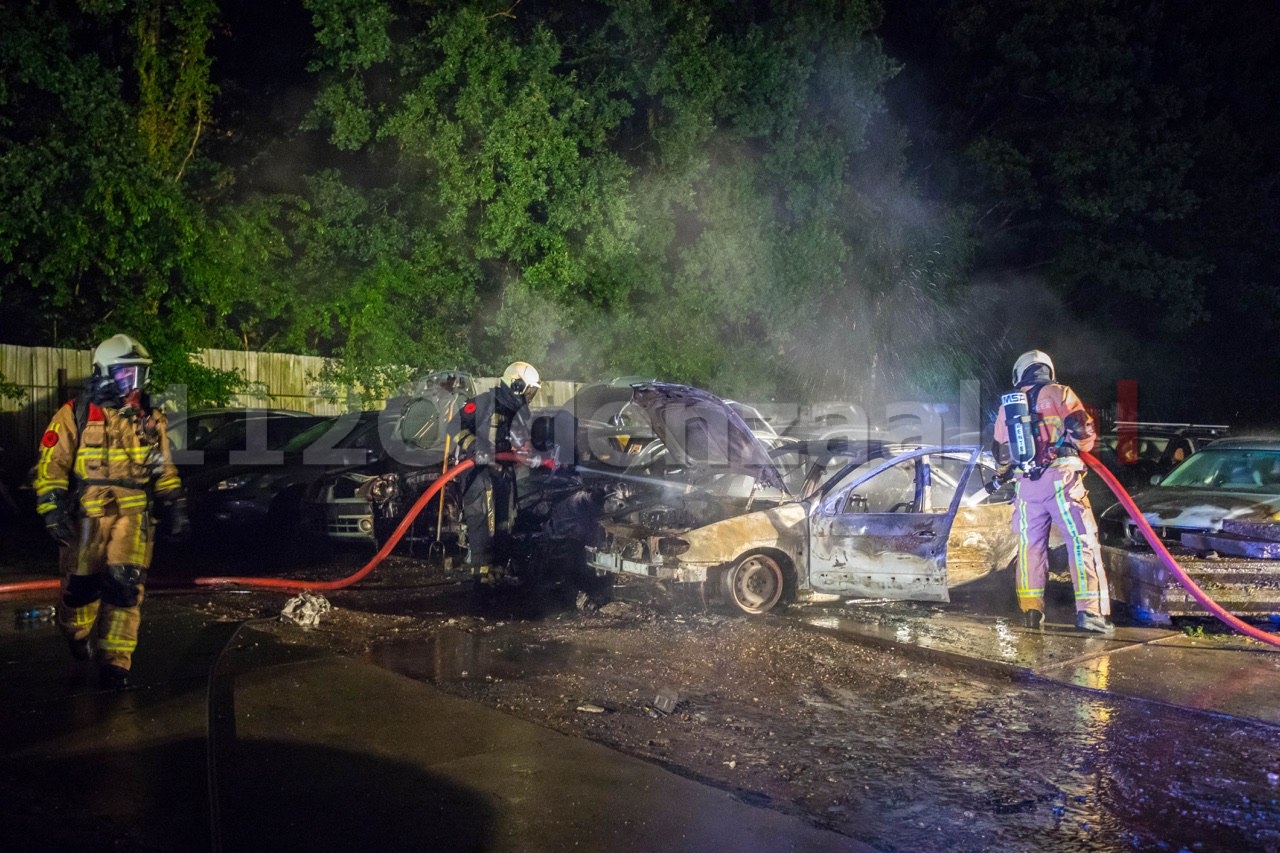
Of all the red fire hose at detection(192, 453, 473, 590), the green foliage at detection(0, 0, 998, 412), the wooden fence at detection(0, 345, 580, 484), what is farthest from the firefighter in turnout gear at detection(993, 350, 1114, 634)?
the wooden fence at detection(0, 345, 580, 484)

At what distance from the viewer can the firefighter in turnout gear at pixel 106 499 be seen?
6055mm

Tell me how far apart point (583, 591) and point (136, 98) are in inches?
533

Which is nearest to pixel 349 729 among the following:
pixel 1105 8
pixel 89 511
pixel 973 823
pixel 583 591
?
pixel 89 511

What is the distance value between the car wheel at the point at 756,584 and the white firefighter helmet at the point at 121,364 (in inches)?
178

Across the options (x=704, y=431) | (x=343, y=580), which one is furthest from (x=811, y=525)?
(x=343, y=580)

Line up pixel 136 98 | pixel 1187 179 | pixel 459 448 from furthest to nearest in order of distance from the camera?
pixel 1187 179, pixel 136 98, pixel 459 448

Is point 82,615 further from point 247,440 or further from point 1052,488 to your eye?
point 247,440

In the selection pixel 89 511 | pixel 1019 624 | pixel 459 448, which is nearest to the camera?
pixel 89 511

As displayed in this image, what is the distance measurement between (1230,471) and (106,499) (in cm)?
944

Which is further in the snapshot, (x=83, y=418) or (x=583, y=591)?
(x=583, y=591)

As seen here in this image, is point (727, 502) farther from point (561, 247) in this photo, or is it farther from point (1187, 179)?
point (1187, 179)

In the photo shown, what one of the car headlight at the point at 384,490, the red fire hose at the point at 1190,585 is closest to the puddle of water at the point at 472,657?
the car headlight at the point at 384,490

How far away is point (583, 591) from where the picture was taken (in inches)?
379

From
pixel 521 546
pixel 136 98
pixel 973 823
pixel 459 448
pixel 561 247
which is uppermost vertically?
pixel 136 98
